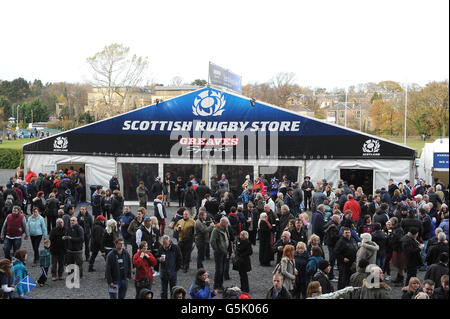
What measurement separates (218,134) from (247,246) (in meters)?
10.1

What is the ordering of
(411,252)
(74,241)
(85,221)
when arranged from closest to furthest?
(411,252) < (74,241) < (85,221)

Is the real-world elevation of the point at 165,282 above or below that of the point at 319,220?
below

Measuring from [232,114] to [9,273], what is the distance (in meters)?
12.3

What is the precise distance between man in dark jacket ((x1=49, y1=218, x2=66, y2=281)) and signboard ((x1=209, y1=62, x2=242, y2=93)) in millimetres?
10527

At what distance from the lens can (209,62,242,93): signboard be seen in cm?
1900

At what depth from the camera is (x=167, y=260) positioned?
27.2ft

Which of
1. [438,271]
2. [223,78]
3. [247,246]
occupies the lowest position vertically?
[438,271]

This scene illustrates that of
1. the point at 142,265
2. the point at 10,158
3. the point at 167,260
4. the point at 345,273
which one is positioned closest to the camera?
the point at 142,265

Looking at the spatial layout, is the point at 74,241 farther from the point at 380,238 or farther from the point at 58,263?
the point at 380,238

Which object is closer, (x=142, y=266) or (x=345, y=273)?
(x=142, y=266)

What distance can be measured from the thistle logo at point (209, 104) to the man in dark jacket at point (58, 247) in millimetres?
9872

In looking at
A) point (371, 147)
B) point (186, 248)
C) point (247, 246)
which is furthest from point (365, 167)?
point (247, 246)

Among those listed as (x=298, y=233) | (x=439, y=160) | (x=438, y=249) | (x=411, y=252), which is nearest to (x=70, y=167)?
(x=298, y=233)
